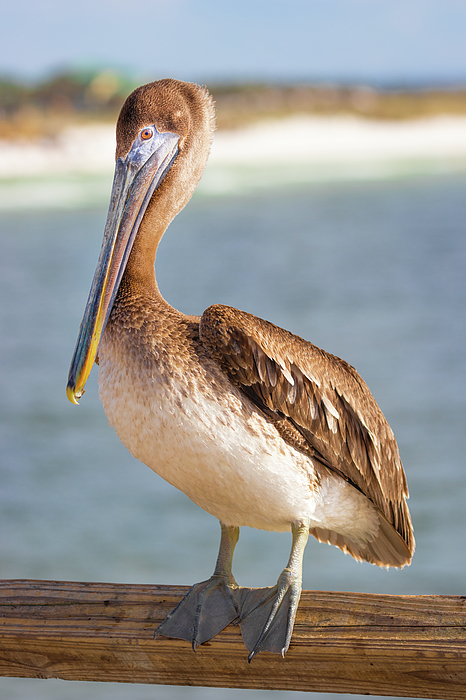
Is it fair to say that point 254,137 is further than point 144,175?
Yes

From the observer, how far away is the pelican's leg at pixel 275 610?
1329 millimetres

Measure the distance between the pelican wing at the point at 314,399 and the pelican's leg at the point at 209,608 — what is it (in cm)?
28

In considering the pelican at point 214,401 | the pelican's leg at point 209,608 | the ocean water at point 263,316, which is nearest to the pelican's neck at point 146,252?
the pelican at point 214,401

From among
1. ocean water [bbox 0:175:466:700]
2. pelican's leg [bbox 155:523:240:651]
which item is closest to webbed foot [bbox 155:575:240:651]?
pelican's leg [bbox 155:523:240:651]

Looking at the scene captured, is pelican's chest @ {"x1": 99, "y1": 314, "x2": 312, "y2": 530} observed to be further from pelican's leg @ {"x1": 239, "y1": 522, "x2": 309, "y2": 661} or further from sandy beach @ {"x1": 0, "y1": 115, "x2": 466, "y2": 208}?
sandy beach @ {"x1": 0, "y1": 115, "x2": 466, "y2": 208}

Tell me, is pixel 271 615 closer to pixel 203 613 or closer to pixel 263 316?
pixel 203 613

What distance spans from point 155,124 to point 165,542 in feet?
10.2

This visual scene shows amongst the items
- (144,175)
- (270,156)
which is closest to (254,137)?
(270,156)

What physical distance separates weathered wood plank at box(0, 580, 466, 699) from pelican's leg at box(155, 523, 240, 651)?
0.06 feet

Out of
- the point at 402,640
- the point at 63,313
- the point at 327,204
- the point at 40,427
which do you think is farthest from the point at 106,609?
the point at 327,204

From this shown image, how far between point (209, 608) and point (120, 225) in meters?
0.71

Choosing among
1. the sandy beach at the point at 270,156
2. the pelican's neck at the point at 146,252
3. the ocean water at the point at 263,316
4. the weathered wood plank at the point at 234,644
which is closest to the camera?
the weathered wood plank at the point at 234,644

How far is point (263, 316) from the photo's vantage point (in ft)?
25.5

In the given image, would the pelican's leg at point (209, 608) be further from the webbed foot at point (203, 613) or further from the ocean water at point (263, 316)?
the ocean water at point (263, 316)
